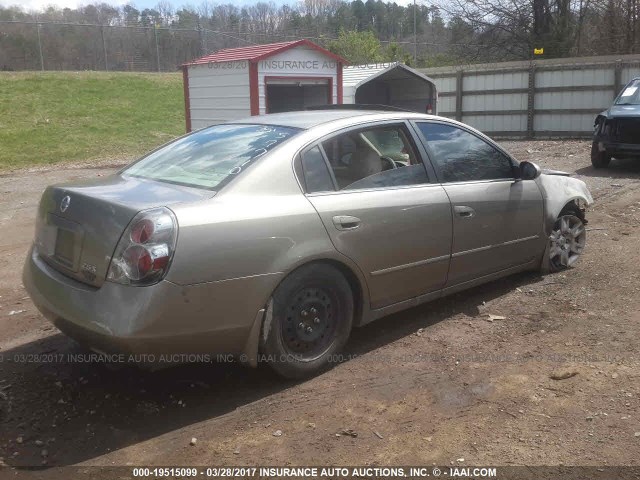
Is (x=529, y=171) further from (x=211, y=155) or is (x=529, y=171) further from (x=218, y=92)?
(x=218, y=92)

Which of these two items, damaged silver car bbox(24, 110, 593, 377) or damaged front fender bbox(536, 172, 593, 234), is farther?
damaged front fender bbox(536, 172, 593, 234)

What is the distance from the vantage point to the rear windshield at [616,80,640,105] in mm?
11898

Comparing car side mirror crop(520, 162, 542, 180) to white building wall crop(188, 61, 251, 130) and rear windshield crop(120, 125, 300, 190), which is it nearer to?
rear windshield crop(120, 125, 300, 190)

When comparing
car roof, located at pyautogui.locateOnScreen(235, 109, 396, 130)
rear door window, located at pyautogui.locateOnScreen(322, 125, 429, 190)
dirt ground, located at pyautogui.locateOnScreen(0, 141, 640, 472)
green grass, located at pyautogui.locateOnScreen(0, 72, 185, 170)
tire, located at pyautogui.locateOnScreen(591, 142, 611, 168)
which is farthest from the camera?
green grass, located at pyautogui.locateOnScreen(0, 72, 185, 170)

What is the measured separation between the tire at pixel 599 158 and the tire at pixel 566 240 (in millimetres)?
6681

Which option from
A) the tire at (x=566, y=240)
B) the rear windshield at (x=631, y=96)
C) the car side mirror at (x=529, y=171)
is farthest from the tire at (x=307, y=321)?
the rear windshield at (x=631, y=96)

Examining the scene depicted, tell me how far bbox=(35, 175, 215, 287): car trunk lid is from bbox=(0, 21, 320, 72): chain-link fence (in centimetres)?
3061

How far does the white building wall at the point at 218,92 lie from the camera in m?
12.8

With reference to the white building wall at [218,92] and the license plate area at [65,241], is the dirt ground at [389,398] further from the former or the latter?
the white building wall at [218,92]

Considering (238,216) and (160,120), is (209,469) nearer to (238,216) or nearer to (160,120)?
(238,216)

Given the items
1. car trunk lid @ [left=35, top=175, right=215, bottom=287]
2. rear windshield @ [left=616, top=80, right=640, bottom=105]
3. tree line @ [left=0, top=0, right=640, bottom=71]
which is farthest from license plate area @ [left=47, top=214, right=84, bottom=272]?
tree line @ [left=0, top=0, right=640, bottom=71]

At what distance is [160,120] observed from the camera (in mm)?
23219

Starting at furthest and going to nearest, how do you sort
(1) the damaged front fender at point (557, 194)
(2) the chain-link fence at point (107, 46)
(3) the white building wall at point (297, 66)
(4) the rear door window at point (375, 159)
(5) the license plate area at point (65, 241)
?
1. (2) the chain-link fence at point (107, 46)
2. (3) the white building wall at point (297, 66)
3. (1) the damaged front fender at point (557, 194)
4. (4) the rear door window at point (375, 159)
5. (5) the license plate area at point (65, 241)

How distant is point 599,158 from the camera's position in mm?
11984
